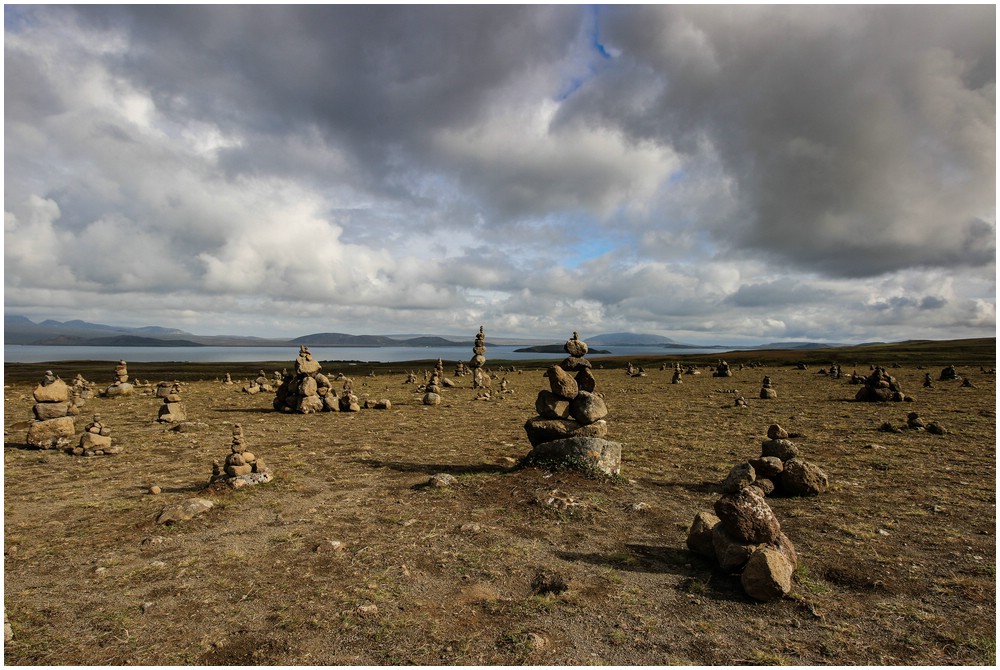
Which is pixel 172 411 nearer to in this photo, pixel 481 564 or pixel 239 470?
pixel 239 470

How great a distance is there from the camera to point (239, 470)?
47.8 ft

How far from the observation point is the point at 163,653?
22.0 feet

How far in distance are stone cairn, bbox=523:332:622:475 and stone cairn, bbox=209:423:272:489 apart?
8537mm

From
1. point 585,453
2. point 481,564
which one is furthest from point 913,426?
point 481,564

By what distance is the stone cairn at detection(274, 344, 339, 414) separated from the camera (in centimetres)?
3166

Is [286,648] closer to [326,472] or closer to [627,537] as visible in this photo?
[627,537]

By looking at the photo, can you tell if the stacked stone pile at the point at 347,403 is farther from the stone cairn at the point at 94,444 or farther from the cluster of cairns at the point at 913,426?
the cluster of cairns at the point at 913,426

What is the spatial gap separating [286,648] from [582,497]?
8.17 metres

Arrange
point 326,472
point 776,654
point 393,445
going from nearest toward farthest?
1. point 776,654
2. point 326,472
3. point 393,445

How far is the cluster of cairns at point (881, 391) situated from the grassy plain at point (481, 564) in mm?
12931

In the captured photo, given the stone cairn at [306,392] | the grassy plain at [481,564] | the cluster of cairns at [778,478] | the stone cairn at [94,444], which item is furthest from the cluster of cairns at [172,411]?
the cluster of cairns at [778,478]

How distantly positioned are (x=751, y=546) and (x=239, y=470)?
1399 centimetres

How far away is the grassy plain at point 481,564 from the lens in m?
6.82

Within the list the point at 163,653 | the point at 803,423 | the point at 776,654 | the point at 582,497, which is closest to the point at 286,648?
the point at 163,653
